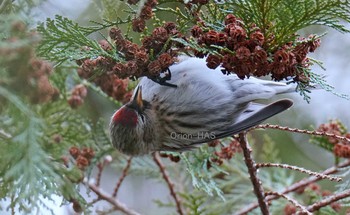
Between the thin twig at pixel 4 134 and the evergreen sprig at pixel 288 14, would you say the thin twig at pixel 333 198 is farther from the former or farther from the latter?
the thin twig at pixel 4 134

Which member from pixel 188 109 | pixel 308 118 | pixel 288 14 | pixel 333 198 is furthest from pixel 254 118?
pixel 308 118

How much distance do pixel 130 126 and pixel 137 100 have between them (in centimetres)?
15

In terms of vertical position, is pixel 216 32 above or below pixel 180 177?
above

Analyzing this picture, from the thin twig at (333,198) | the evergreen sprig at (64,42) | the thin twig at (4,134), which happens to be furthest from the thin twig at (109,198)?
the evergreen sprig at (64,42)

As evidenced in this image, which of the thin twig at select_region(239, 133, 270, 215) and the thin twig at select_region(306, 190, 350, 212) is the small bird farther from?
the thin twig at select_region(306, 190, 350, 212)

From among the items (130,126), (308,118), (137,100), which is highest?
(137,100)

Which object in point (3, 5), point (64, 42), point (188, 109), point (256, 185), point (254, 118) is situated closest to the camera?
point (3, 5)

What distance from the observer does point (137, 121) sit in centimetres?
291

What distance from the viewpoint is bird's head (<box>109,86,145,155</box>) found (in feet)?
9.29

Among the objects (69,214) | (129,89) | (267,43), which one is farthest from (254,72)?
(69,214)

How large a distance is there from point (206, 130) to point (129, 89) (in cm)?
41

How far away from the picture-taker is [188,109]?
2.84m

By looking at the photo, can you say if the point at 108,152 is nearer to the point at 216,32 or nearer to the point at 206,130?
the point at 206,130

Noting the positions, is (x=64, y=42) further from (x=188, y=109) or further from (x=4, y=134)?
(x=188, y=109)
